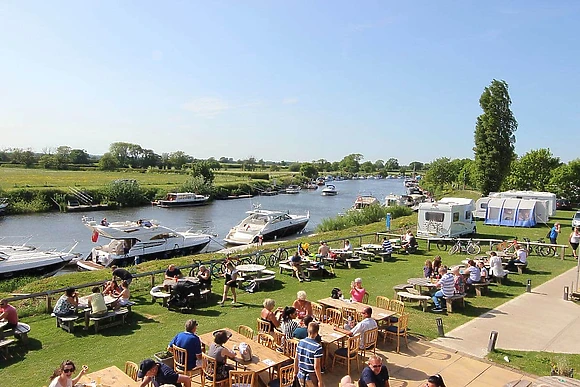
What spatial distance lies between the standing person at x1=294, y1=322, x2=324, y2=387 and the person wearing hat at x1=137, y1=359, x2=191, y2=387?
1.77 m

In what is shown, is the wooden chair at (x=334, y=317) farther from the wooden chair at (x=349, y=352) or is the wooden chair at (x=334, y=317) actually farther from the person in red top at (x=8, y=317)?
the person in red top at (x=8, y=317)

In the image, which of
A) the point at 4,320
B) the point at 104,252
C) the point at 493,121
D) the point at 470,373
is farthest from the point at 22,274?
the point at 493,121

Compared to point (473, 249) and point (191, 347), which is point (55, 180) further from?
point (191, 347)

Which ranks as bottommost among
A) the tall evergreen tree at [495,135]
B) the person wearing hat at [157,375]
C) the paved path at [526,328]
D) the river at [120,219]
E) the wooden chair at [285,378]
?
the river at [120,219]

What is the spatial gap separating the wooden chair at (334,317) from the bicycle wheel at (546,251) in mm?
16110

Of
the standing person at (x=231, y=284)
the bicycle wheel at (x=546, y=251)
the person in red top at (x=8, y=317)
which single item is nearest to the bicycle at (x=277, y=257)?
the standing person at (x=231, y=284)

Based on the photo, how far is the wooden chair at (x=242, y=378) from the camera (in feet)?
21.7

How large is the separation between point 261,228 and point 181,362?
2916 cm

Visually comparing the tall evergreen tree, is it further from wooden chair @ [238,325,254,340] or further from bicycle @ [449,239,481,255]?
wooden chair @ [238,325,254,340]

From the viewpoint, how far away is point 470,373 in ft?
26.9

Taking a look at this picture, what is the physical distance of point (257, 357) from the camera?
23.8 ft

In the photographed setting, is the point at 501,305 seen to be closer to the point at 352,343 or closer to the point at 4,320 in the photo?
the point at 352,343

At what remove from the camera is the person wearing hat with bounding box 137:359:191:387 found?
19.5 ft

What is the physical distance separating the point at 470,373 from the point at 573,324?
203 inches
